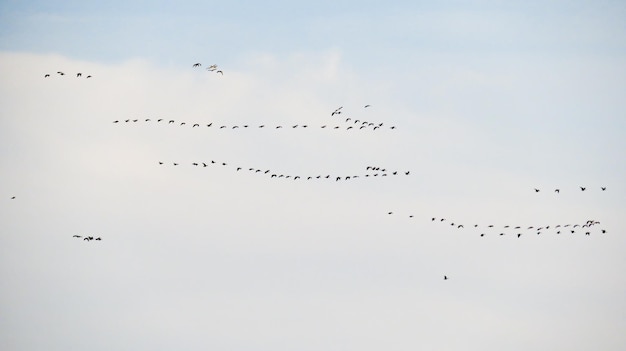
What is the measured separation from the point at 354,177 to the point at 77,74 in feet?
101

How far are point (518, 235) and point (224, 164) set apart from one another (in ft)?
127

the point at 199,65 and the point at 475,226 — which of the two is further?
the point at 475,226

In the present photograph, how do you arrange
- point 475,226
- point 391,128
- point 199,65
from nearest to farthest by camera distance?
point 199,65, point 391,128, point 475,226

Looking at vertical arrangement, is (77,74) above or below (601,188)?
above

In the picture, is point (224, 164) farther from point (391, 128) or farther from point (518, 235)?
point (518, 235)

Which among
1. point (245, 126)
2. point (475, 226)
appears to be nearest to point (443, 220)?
point (475, 226)

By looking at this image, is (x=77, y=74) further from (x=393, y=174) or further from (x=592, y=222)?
(x=592, y=222)

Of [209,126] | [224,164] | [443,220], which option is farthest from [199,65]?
[443,220]

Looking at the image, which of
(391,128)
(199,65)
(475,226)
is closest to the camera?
(199,65)

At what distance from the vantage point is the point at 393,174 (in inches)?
4936

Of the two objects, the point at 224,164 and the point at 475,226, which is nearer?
the point at 224,164

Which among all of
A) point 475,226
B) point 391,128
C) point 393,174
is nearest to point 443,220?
point 475,226

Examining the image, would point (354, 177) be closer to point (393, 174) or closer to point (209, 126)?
point (393, 174)

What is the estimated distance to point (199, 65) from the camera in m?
109
